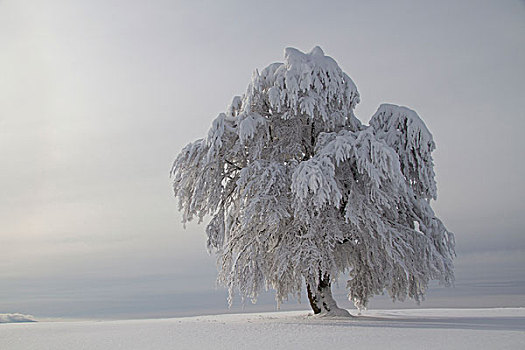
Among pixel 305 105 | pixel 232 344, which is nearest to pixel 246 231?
pixel 305 105

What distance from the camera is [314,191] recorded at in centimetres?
1075

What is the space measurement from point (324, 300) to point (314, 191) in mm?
3332

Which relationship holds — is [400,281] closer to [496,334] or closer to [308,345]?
[496,334]

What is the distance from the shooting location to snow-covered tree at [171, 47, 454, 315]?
1160 centimetres

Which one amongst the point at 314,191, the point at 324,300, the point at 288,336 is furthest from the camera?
the point at 324,300

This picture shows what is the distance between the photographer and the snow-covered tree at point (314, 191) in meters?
11.6

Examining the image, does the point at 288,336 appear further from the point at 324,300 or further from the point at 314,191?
the point at 324,300

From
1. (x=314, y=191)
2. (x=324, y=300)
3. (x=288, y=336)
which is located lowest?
(x=288, y=336)

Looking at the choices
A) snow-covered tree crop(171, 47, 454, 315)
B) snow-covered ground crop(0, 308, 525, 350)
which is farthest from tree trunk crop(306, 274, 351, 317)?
snow-covered ground crop(0, 308, 525, 350)

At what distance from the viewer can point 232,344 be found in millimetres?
8320

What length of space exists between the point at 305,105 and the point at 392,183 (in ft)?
8.66

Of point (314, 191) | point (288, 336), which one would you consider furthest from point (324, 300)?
point (288, 336)

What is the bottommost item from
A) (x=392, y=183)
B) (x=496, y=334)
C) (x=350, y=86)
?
(x=496, y=334)

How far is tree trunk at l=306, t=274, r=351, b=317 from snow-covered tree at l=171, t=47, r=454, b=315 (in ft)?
0.11
